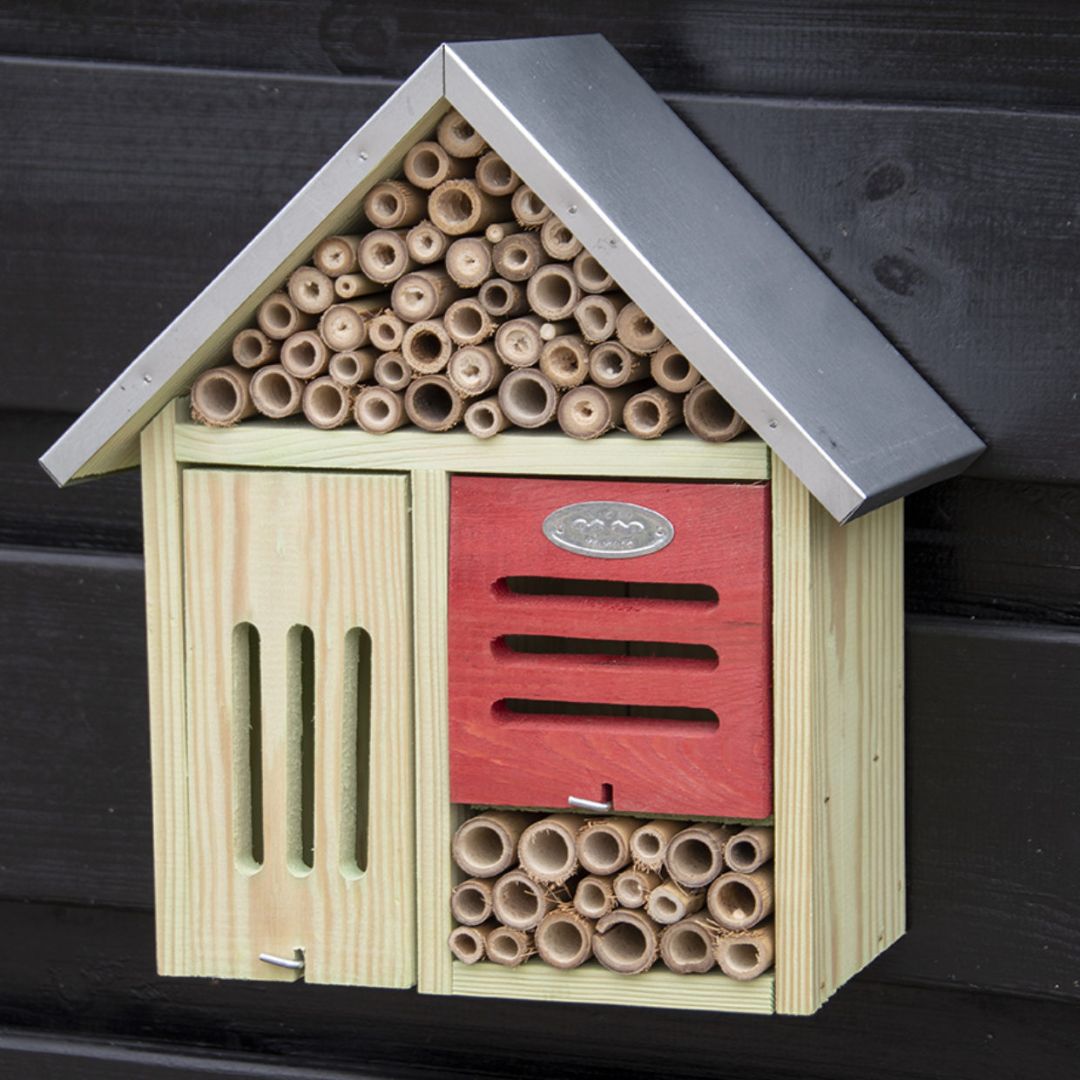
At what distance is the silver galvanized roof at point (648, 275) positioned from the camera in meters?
1.16

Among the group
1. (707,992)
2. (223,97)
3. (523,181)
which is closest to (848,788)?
(707,992)

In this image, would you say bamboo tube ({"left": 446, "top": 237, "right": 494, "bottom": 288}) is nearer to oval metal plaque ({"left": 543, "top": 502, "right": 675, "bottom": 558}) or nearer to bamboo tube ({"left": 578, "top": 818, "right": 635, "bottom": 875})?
oval metal plaque ({"left": 543, "top": 502, "right": 675, "bottom": 558})

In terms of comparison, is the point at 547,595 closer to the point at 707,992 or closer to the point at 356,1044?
the point at 707,992

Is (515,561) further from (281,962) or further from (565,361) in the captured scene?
(281,962)

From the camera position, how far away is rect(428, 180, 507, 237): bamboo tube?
122 cm

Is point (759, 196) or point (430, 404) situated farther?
point (759, 196)

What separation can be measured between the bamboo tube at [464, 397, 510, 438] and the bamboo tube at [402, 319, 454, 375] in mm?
32

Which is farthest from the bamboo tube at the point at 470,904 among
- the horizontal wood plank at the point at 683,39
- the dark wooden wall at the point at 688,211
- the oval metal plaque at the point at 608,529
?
the horizontal wood plank at the point at 683,39

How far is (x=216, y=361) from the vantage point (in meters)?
1.28

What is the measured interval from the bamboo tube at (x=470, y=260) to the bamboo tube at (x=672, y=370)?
10cm

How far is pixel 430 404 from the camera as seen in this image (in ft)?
4.16

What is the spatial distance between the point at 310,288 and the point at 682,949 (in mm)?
418

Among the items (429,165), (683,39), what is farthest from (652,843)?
(683,39)

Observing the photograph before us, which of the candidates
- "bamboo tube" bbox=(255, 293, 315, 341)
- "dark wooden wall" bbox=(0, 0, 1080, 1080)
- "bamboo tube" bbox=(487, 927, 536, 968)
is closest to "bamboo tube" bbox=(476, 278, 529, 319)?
"bamboo tube" bbox=(255, 293, 315, 341)
